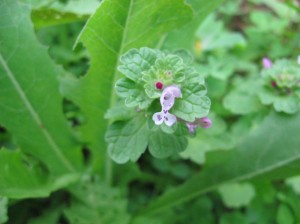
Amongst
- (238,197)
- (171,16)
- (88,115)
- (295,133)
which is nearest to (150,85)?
(171,16)

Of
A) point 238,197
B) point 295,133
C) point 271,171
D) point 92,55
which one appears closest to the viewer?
point 92,55

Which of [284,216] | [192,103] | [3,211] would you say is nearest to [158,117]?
[192,103]

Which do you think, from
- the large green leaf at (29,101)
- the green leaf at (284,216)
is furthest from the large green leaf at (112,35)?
the green leaf at (284,216)

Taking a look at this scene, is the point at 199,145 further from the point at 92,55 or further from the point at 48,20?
the point at 48,20

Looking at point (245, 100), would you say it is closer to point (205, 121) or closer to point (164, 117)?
point (205, 121)

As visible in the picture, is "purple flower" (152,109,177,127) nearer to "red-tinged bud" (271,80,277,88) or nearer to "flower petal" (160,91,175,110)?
"flower petal" (160,91,175,110)

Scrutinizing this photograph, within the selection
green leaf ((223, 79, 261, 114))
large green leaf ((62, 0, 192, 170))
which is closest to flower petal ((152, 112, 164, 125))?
large green leaf ((62, 0, 192, 170))
